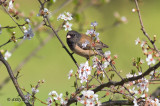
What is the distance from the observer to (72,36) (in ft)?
14.1

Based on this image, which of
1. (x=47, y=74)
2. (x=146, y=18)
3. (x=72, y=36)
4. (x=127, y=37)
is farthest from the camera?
(x=146, y=18)

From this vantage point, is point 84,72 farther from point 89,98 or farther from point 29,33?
point 29,33

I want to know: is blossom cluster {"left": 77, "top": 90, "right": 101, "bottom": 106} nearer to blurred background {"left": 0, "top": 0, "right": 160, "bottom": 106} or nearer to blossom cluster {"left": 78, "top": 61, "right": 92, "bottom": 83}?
blossom cluster {"left": 78, "top": 61, "right": 92, "bottom": 83}

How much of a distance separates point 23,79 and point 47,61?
182 centimetres

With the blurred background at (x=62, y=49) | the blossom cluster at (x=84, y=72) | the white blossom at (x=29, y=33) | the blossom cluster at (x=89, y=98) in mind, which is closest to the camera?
the blossom cluster at (x=89, y=98)

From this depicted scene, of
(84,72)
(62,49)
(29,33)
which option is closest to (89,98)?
(84,72)

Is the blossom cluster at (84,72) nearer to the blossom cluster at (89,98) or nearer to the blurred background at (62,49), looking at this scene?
the blossom cluster at (89,98)

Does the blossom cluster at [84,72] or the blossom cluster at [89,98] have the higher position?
the blossom cluster at [84,72]

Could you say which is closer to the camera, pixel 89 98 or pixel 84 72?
pixel 89 98

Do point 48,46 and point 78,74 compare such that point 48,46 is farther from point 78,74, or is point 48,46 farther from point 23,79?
point 78,74

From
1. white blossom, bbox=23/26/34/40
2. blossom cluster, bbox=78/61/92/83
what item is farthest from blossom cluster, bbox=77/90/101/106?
white blossom, bbox=23/26/34/40

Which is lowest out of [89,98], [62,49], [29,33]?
[89,98]

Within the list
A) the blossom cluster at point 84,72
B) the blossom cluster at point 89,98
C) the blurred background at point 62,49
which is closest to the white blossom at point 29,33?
the blossom cluster at point 84,72

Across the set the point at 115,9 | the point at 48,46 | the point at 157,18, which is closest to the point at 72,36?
the point at 48,46
